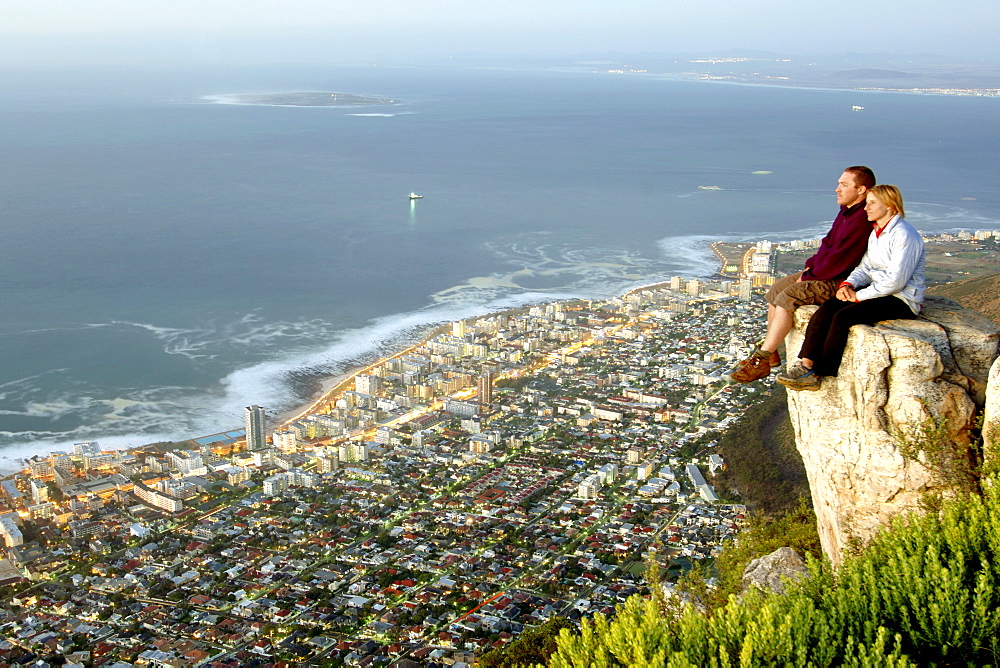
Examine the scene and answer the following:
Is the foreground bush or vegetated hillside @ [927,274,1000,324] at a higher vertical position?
the foreground bush

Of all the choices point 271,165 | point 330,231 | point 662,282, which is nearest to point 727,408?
point 662,282

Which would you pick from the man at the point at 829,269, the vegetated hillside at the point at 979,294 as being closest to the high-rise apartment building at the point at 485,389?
the vegetated hillside at the point at 979,294

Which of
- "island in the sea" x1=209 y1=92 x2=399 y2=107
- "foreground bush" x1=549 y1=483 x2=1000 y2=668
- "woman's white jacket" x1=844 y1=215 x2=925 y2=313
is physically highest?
"island in the sea" x1=209 y1=92 x2=399 y2=107

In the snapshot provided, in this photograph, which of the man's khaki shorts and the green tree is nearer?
the man's khaki shorts

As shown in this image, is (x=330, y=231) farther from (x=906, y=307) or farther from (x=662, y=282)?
(x=906, y=307)

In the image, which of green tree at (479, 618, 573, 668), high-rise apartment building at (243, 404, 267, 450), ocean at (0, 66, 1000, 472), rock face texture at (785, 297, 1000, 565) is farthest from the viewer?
ocean at (0, 66, 1000, 472)

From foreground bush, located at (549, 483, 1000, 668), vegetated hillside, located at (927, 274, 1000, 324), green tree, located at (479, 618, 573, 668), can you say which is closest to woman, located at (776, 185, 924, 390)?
foreground bush, located at (549, 483, 1000, 668)

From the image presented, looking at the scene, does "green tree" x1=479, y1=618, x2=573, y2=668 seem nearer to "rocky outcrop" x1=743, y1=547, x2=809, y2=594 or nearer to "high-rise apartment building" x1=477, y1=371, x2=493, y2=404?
"rocky outcrop" x1=743, y1=547, x2=809, y2=594

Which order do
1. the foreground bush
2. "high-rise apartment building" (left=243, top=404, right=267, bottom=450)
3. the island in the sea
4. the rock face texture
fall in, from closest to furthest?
1. the foreground bush
2. the rock face texture
3. "high-rise apartment building" (left=243, top=404, right=267, bottom=450)
4. the island in the sea
